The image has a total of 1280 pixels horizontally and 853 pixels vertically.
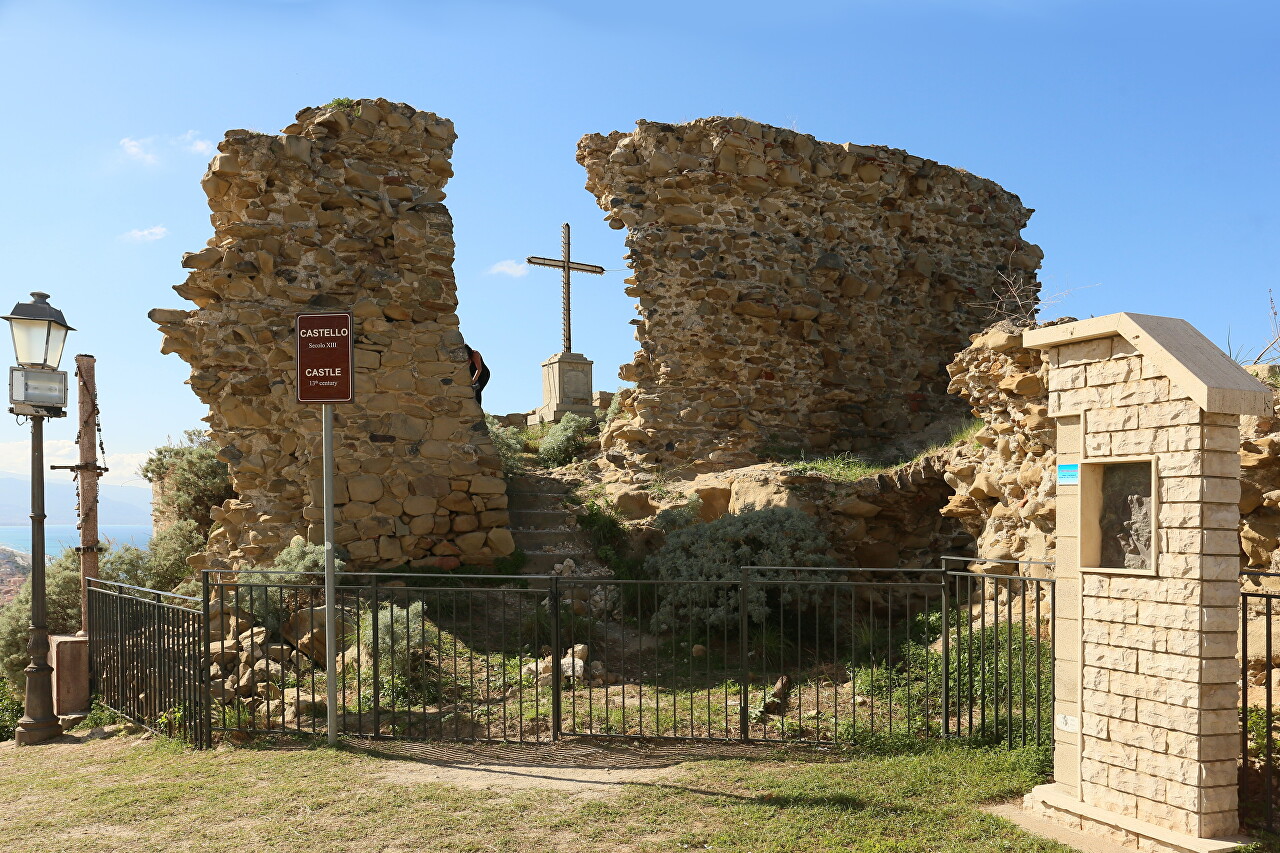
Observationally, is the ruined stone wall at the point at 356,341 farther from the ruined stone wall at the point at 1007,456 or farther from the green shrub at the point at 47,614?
the ruined stone wall at the point at 1007,456

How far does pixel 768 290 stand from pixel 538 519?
466 centimetres

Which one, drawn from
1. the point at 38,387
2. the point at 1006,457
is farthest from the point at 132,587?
the point at 1006,457

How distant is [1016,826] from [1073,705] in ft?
2.48

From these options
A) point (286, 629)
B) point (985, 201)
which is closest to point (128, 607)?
point (286, 629)

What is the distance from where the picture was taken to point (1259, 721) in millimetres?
5730

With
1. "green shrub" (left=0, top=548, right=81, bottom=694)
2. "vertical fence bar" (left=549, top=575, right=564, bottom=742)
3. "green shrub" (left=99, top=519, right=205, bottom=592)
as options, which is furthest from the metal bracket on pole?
"green shrub" (left=99, top=519, right=205, bottom=592)

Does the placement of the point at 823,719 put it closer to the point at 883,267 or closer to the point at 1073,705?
the point at 1073,705

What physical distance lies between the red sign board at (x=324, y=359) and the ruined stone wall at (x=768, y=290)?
6552 millimetres

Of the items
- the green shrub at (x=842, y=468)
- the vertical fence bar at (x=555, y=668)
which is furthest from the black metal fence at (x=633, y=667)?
the green shrub at (x=842, y=468)

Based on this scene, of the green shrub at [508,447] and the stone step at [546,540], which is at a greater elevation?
the green shrub at [508,447]

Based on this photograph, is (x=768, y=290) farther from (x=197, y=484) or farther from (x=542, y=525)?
(x=197, y=484)

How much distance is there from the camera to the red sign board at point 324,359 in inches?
271

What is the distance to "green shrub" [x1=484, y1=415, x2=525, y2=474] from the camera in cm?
1305

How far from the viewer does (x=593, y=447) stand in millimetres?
14758
